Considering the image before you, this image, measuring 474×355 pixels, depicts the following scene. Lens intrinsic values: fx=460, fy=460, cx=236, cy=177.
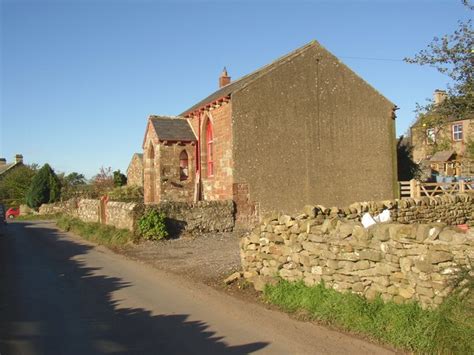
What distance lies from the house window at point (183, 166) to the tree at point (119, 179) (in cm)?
1995

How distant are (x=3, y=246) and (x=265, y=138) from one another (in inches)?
448

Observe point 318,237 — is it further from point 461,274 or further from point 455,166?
point 455,166

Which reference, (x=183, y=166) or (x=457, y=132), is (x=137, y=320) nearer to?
Answer: (x=183, y=166)

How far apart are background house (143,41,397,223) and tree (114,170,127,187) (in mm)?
18938

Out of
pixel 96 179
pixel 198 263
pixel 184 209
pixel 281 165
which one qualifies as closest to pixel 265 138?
pixel 281 165

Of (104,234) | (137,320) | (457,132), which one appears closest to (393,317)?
(137,320)

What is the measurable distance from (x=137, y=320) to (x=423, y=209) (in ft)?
30.8

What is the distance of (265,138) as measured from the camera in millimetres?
20328

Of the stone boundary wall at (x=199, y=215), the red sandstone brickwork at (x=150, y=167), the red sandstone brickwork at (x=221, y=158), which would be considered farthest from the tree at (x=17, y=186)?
the stone boundary wall at (x=199, y=215)

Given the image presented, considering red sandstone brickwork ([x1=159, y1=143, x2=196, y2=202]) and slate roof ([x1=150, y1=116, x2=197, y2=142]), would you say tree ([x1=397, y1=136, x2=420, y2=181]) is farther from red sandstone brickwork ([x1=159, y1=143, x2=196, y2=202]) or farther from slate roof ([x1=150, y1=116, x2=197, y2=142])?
slate roof ([x1=150, y1=116, x2=197, y2=142])

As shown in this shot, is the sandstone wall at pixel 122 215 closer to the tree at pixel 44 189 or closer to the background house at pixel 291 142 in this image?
the background house at pixel 291 142

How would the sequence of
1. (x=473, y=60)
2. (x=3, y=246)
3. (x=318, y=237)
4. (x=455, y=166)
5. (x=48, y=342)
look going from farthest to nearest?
(x=455, y=166)
(x=3, y=246)
(x=473, y=60)
(x=318, y=237)
(x=48, y=342)

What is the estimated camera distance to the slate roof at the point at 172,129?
74.4ft

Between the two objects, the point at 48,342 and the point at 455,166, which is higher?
the point at 455,166
